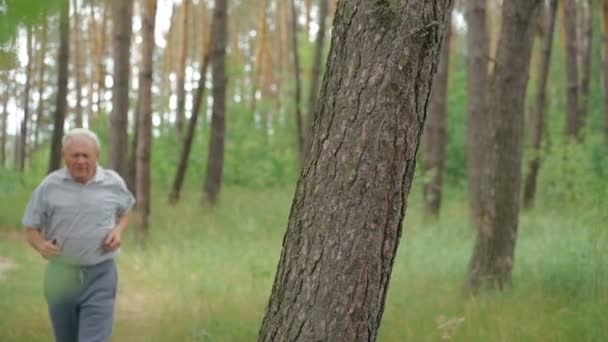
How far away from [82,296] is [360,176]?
7.79 ft

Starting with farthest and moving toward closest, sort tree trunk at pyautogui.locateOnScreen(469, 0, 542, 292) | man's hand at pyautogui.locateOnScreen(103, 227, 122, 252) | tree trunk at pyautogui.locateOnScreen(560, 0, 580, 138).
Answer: tree trunk at pyautogui.locateOnScreen(560, 0, 580, 138) < tree trunk at pyautogui.locateOnScreen(469, 0, 542, 292) < man's hand at pyautogui.locateOnScreen(103, 227, 122, 252)

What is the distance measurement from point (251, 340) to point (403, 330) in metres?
1.16

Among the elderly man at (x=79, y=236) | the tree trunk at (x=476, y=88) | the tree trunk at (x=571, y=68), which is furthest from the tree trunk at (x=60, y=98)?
the elderly man at (x=79, y=236)

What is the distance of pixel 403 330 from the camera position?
22.9 feet

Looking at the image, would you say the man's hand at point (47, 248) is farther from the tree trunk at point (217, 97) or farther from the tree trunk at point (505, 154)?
the tree trunk at point (217, 97)

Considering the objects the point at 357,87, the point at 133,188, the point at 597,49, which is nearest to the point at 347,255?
the point at 357,87

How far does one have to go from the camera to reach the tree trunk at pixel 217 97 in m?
16.8

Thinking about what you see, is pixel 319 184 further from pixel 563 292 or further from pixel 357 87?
pixel 563 292

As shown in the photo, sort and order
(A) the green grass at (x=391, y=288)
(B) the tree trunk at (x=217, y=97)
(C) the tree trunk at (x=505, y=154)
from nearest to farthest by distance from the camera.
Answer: (A) the green grass at (x=391, y=288)
(C) the tree trunk at (x=505, y=154)
(B) the tree trunk at (x=217, y=97)

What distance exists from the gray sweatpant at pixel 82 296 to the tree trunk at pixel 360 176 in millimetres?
1898

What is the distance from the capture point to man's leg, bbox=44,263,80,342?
5.45 meters

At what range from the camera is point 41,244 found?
529cm

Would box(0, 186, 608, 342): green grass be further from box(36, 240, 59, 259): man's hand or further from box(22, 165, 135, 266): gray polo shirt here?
box(36, 240, 59, 259): man's hand

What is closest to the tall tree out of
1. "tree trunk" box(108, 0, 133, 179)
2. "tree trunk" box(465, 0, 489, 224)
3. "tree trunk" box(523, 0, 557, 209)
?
"tree trunk" box(108, 0, 133, 179)
